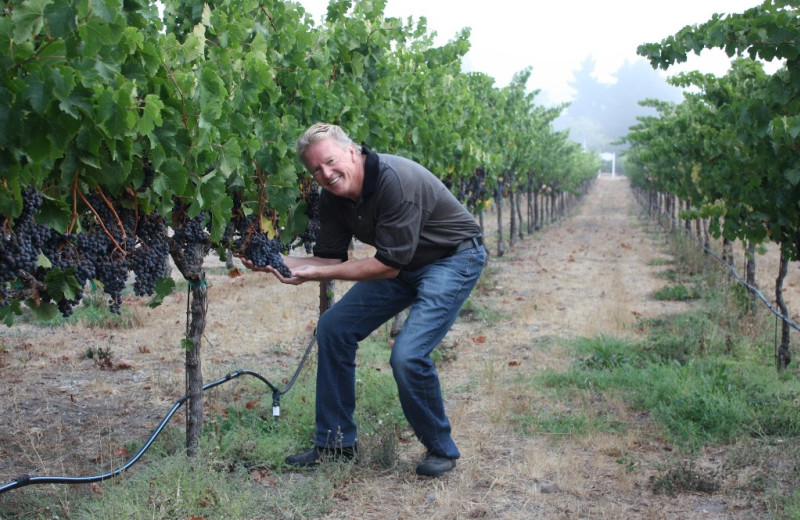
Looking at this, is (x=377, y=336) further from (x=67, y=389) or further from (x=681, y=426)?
(x=681, y=426)

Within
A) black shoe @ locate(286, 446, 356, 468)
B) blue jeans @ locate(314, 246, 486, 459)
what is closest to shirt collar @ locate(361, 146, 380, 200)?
blue jeans @ locate(314, 246, 486, 459)

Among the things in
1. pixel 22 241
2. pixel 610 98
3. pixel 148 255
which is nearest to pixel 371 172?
pixel 148 255

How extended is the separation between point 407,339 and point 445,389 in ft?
8.46

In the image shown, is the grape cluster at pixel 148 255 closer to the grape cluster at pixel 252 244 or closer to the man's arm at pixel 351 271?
the grape cluster at pixel 252 244

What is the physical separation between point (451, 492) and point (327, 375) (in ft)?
3.29

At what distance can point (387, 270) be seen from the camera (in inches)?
169

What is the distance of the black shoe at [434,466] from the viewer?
4.68 metres

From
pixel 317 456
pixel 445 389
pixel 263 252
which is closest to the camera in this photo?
pixel 263 252

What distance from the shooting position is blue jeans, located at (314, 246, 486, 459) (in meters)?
4.40

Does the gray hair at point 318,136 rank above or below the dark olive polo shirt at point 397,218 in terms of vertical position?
above

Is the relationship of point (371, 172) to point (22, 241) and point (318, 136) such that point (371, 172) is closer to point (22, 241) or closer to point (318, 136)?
point (318, 136)

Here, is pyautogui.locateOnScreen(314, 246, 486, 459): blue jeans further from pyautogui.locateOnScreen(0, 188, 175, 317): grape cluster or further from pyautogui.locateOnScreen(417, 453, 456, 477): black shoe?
pyautogui.locateOnScreen(0, 188, 175, 317): grape cluster

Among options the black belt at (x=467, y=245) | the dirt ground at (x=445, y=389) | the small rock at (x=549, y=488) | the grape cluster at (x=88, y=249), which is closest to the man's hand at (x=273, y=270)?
the grape cluster at (x=88, y=249)

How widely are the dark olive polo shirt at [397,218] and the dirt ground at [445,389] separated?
1420 millimetres
